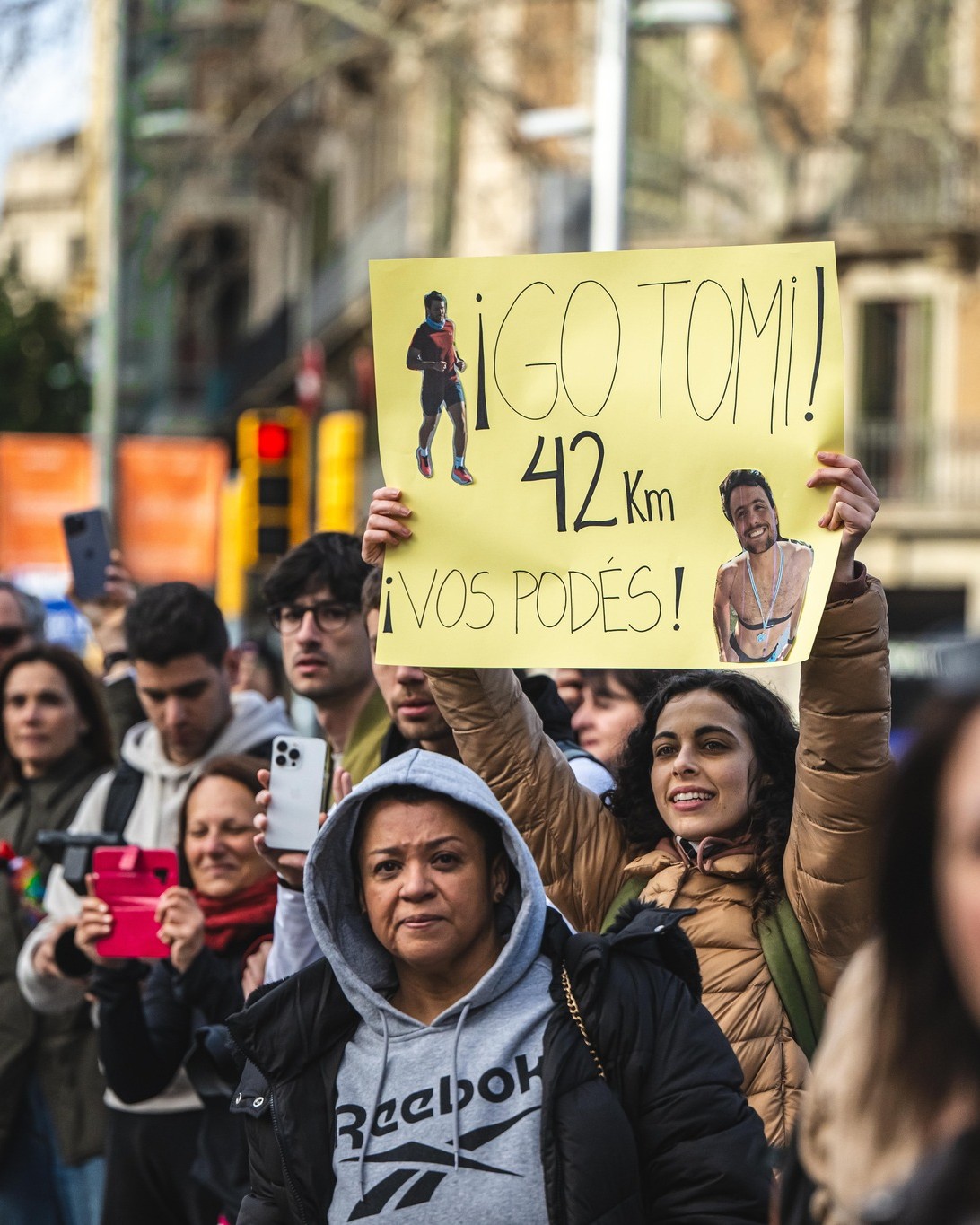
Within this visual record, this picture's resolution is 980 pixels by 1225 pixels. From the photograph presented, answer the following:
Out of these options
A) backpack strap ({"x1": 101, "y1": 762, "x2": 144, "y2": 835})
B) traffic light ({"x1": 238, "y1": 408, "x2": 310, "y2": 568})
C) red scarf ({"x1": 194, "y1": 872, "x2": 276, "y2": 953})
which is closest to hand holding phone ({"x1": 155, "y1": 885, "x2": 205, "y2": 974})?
red scarf ({"x1": 194, "y1": 872, "x2": 276, "y2": 953})

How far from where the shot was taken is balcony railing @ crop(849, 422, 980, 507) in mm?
27562

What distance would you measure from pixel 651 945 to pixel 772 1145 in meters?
0.48

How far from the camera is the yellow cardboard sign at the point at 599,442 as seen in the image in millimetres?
3486

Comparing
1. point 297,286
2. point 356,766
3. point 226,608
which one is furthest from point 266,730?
point 297,286

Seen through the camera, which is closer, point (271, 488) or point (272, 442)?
point (271, 488)

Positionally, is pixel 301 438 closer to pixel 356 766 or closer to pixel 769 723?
pixel 356 766

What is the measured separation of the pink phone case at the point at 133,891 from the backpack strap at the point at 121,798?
2.47 feet

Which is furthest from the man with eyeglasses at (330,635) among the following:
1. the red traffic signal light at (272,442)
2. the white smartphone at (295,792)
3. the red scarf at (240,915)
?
the red traffic signal light at (272,442)

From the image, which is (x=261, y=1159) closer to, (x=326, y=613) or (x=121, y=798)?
(x=326, y=613)

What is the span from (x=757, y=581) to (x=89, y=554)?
3.30 m

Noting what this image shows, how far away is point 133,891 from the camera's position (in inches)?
183

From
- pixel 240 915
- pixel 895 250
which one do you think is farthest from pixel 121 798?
pixel 895 250

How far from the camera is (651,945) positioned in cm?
305

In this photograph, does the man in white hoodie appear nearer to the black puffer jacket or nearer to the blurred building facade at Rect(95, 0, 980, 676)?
the black puffer jacket
